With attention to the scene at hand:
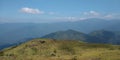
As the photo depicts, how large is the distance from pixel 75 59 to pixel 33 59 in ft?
111

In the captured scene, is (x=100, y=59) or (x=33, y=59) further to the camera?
(x=33, y=59)

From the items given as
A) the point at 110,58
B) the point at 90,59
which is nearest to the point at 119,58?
the point at 110,58

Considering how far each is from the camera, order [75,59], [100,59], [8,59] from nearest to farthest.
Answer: [8,59] → [100,59] → [75,59]

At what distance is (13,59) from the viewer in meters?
170

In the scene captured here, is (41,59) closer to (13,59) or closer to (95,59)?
(13,59)

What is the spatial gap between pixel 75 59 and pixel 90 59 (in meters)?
17.4

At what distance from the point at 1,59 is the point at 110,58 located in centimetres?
7846

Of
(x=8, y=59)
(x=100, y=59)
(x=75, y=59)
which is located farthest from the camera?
(x=75, y=59)

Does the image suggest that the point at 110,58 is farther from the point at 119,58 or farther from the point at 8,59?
the point at 8,59

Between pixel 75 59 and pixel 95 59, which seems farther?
pixel 75 59

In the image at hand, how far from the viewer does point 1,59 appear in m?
170

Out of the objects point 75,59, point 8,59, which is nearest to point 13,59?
point 8,59

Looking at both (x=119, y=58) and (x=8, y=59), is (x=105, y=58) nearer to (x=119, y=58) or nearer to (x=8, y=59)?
(x=119, y=58)

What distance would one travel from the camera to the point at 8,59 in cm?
16950
